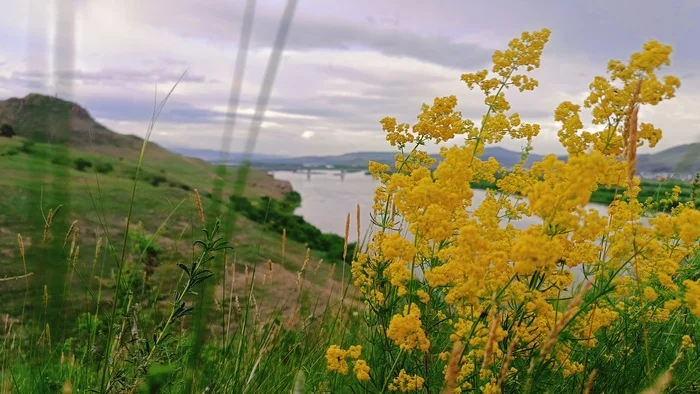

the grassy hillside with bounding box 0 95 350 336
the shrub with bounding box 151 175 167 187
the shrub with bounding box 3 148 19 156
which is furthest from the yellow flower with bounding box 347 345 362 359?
the shrub with bounding box 151 175 167 187

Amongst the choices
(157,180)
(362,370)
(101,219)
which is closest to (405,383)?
(362,370)

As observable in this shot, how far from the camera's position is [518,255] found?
172 centimetres

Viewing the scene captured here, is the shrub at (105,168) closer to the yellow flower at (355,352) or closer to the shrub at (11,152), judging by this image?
the shrub at (11,152)

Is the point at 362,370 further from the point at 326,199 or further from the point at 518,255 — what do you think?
the point at 326,199

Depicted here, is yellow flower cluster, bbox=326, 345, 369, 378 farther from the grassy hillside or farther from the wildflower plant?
the grassy hillside

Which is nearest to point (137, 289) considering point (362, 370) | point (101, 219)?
point (101, 219)

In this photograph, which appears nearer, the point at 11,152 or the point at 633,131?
the point at 633,131

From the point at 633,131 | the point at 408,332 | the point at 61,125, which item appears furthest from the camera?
the point at 633,131

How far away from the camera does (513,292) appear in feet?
6.81

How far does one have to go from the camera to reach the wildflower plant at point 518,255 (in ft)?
6.28

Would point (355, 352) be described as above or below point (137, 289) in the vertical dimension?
above

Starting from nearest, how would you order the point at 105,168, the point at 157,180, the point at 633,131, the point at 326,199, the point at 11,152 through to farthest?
the point at 633,131, the point at 11,152, the point at 105,168, the point at 157,180, the point at 326,199

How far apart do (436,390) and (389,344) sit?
38cm

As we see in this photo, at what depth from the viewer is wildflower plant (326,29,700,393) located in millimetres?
1915
